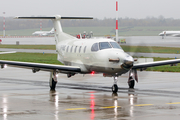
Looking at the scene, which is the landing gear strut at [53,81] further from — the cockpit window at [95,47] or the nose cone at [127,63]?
the nose cone at [127,63]

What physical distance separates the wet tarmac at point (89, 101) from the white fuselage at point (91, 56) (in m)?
1.24

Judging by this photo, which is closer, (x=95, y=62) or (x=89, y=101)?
(x=89, y=101)

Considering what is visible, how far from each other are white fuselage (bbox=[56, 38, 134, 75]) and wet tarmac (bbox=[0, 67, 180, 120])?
48.8 inches

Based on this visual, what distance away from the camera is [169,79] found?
24.4 meters

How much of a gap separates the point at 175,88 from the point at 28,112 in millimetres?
9906

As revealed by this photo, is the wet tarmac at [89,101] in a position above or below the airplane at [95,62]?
below

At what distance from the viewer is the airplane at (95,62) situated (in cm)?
1811

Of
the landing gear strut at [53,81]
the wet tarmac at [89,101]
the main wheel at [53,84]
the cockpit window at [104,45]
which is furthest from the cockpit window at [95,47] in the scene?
the main wheel at [53,84]

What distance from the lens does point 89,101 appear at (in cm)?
1568

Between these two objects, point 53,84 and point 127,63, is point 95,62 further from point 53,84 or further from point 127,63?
point 53,84

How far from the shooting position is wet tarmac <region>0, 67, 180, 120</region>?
40.5 ft

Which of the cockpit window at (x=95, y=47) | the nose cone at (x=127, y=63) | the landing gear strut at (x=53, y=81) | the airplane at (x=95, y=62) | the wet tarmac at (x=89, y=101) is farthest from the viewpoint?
the landing gear strut at (x=53, y=81)

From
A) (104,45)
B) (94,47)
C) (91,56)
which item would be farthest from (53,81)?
(104,45)

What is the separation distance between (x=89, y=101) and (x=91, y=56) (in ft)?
15.9
